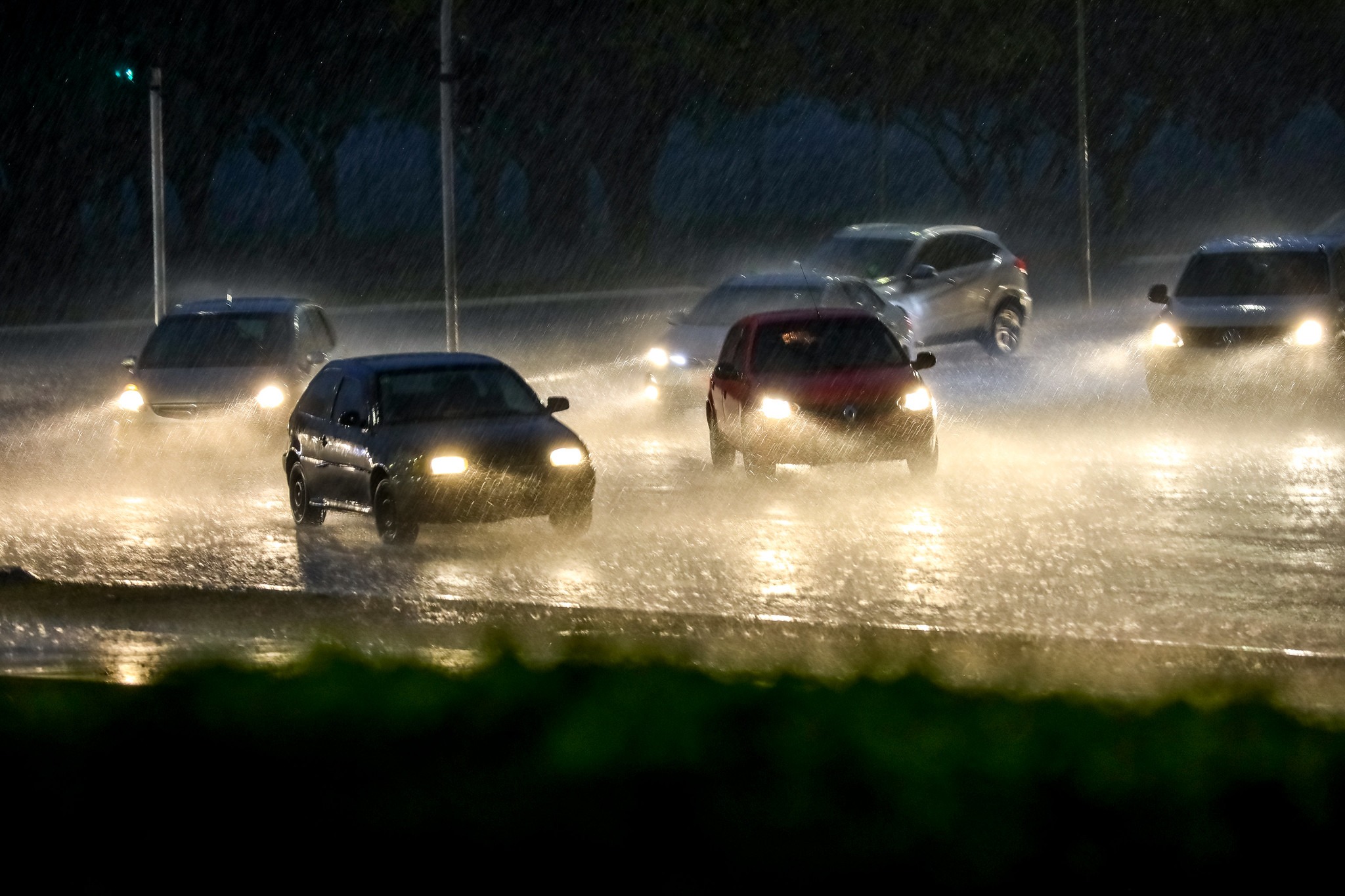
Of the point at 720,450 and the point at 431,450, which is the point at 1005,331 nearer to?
the point at 720,450

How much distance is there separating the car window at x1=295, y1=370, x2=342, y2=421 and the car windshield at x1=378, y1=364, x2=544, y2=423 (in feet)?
2.21

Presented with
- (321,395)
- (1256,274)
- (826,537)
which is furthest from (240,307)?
(1256,274)

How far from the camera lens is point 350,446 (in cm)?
1585

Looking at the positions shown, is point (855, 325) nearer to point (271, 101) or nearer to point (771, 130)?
point (271, 101)

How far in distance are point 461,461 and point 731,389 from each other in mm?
4426

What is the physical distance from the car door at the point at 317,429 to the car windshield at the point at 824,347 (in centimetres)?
374

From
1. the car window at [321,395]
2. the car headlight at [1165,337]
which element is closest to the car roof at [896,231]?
the car headlight at [1165,337]

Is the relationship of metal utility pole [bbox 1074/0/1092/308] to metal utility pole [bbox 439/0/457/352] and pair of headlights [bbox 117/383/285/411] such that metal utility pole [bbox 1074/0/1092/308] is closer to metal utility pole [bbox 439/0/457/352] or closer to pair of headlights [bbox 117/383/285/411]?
metal utility pole [bbox 439/0/457/352]

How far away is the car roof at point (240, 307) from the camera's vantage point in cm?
2164

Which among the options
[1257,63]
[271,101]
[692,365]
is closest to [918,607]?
[692,365]

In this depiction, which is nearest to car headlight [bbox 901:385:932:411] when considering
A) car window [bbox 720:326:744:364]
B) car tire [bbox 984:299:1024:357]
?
car window [bbox 720:326:744:364]

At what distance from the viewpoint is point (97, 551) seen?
1478 cm

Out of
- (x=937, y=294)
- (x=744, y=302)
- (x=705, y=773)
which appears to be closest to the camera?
(x=705, y=773)

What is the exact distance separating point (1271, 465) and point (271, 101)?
35.0 meters
